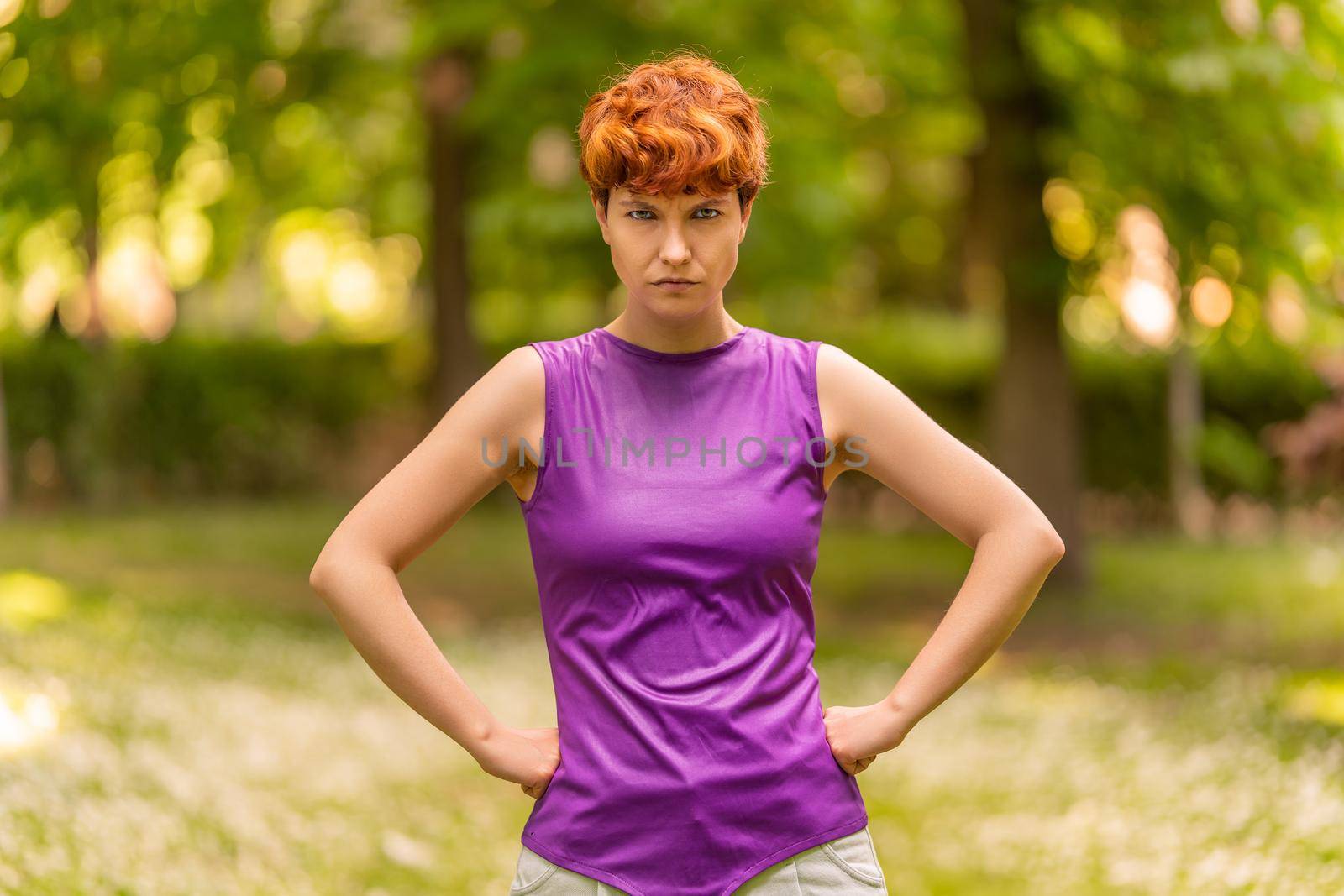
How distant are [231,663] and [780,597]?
875 cm

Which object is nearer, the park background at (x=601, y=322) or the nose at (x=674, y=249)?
the nose at (x=674, y=249)

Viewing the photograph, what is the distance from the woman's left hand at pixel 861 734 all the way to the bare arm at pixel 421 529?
0.49 m

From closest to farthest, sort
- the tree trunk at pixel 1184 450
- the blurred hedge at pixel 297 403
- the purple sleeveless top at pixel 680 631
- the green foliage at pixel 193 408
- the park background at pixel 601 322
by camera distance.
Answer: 1. the purple sleeveless top at pixel 680 631
2. the park background at pixel 601 322
3. the tree trunk at pixel 1184 450
4. the blurred hedge at pixel 297 403
5. the green foliage at pixel 193 408

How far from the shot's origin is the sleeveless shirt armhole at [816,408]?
2.43 metres

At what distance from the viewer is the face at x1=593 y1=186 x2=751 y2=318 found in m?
2.35

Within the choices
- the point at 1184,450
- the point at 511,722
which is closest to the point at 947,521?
the point at 511,722

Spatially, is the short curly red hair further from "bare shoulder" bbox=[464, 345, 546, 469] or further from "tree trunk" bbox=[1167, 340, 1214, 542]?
"tree trunk" bbox=[1167, 340, 1214, 542]

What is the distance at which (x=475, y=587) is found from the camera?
14578mm

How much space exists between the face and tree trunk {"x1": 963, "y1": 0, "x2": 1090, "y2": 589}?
1052cm

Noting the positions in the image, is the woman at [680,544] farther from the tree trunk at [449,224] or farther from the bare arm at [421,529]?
the tree trunk at [449,224]

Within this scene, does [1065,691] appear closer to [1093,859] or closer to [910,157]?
[1093,859]

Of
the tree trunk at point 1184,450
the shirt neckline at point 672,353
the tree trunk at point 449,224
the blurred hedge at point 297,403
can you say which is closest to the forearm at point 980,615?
the shirt neckline at point 672,353

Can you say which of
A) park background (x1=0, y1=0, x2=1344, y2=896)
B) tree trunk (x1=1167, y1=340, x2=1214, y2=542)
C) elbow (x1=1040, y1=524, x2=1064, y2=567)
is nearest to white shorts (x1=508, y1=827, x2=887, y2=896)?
elbow (x1=1040, y1=524, x2=1064, y2=567)

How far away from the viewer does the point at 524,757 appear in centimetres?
240
